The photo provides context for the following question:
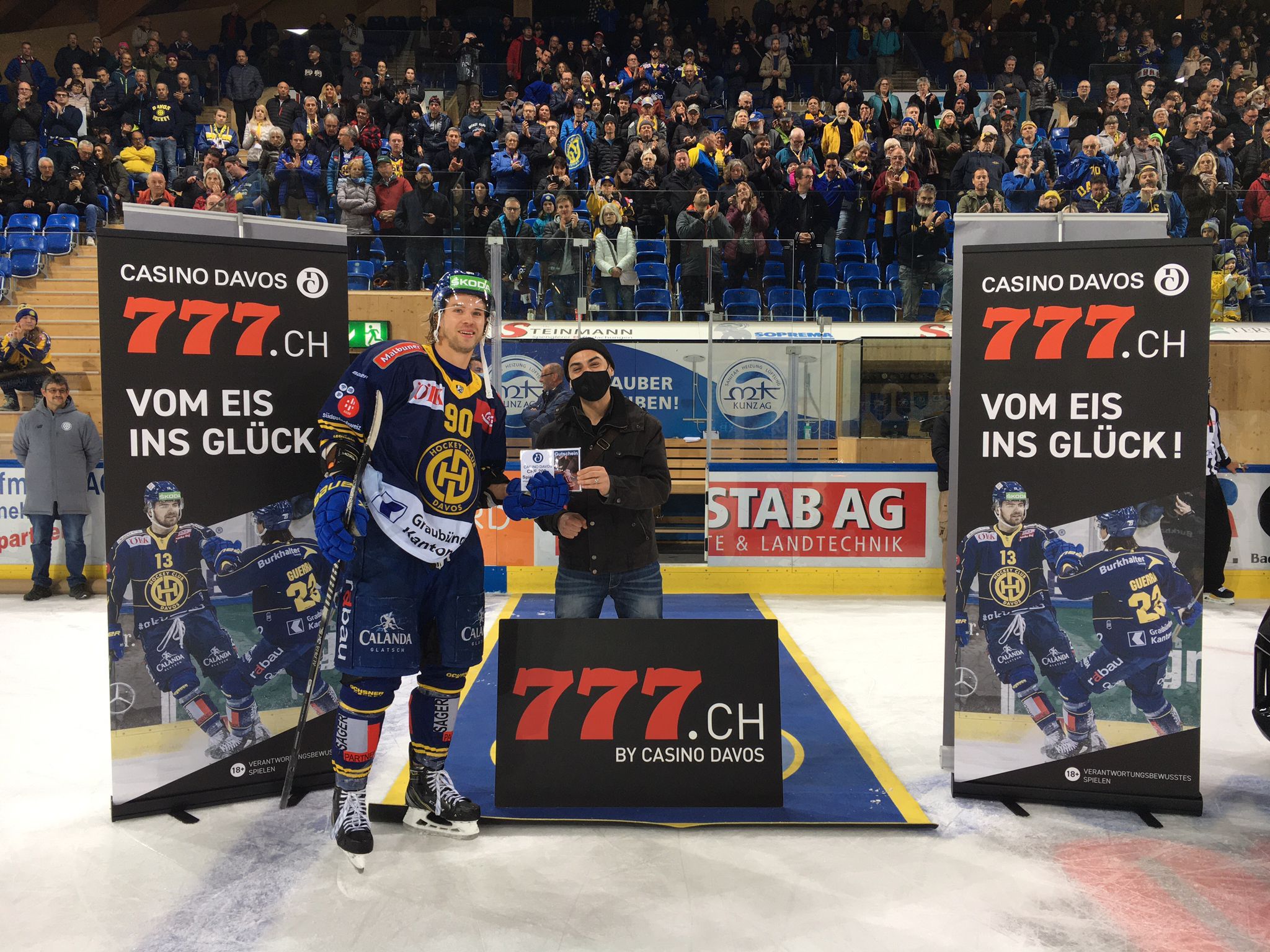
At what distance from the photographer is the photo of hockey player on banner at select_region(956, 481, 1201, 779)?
3.71 metres

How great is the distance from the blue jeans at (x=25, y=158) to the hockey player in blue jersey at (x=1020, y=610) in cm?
1406

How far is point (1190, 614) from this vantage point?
3693 millimetres

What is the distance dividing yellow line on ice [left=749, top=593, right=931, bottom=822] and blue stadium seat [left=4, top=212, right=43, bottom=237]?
10.8m

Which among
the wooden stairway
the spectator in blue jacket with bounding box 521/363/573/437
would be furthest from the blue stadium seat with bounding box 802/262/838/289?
the wooden stairway

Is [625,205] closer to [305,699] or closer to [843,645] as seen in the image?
[843,645]

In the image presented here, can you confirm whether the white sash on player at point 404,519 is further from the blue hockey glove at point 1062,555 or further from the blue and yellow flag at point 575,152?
the blue and yellow flag at point 575,152

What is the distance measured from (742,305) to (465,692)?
4.82 metres

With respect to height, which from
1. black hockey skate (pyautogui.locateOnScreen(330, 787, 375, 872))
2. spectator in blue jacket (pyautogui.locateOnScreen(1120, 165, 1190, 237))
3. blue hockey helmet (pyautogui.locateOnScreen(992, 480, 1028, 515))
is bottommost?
black hockey skate (pyautogui.locateOnScreen(330, 787, 375, 872))

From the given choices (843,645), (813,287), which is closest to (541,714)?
(843,645)

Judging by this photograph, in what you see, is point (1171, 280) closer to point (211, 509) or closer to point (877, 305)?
point (211, 509)

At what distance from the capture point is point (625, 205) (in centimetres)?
1027

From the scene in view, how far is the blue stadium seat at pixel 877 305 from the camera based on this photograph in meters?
9.48

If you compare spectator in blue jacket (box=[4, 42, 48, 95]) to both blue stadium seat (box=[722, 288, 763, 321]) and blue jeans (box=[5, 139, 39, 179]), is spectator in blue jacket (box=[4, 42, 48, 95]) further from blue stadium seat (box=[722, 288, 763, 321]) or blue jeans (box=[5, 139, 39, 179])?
blue stadium seat (box=[722, 288, 763, 321])

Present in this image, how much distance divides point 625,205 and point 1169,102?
962cm
